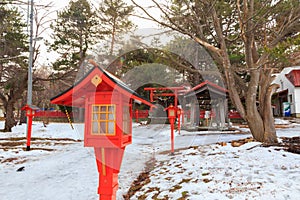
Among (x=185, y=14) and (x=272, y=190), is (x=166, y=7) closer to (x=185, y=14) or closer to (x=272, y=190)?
(x=185, y=14)

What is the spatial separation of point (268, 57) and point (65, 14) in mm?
15943

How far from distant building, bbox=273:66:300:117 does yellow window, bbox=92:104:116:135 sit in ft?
60.9

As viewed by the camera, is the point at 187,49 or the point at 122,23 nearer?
the point at 122,23

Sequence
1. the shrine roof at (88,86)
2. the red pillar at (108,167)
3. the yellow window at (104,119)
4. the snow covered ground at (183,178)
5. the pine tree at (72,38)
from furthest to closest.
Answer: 1. the pine tree at (72,38)
2. the snow covered ground at (183,178)
3. the red pillar at (108,167)
4. the yellow window at (104,119)
5. the shrine roof at (88,86)

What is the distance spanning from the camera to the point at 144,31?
6.10 m

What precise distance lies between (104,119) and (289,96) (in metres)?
22.4

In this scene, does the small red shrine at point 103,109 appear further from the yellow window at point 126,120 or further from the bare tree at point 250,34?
the bare tree at point 250,34

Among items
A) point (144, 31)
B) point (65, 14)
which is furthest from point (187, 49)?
point (65, 14)

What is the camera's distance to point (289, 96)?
19.7m

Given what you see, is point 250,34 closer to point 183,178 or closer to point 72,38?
point 183,178

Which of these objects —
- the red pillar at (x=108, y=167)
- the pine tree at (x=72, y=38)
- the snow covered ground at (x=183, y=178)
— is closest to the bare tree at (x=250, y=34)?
the snow covered ground at (x=183, y=178)

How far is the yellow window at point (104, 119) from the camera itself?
2350 mm

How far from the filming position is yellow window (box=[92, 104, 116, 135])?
2.35 m

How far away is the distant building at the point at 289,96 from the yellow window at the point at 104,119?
18568mm
